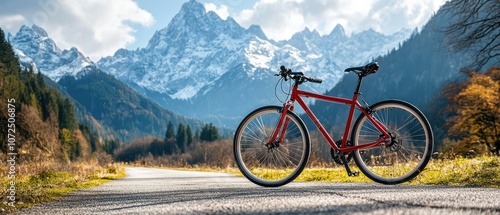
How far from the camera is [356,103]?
22.1 ft

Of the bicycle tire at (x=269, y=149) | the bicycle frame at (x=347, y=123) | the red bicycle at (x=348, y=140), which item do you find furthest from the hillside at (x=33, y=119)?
the bicycle frame at (x=347, y=123)

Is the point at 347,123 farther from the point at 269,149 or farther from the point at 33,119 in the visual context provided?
the point at 33,119

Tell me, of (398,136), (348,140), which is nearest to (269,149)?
(348,140)

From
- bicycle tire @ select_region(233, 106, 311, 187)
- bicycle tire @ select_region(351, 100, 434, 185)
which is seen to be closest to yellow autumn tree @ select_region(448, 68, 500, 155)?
bicycle tire @ select_region(351, 100, 434, 185)

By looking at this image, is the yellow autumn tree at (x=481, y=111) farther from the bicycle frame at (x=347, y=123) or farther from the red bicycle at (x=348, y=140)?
the bicycle frame at (x=347, y=123)

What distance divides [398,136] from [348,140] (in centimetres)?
73

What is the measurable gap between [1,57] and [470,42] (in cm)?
9259

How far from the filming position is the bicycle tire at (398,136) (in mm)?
6559

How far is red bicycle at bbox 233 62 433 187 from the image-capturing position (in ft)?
21.5

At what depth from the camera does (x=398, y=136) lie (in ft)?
21.4

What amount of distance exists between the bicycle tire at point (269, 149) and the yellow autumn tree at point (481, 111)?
29547mm

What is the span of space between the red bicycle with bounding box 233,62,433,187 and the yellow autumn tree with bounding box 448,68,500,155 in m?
28.8

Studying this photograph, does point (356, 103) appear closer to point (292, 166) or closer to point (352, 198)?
point (292, 166)

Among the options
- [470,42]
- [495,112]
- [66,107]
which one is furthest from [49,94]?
[470,42]
